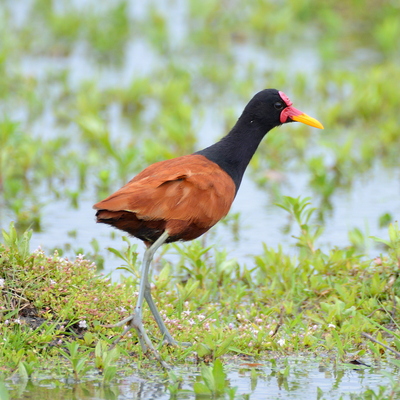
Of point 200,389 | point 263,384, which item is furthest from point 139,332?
point 263,384

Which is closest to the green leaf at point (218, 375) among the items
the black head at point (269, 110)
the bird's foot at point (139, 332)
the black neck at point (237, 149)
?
the bird's foot at point (139, 332)

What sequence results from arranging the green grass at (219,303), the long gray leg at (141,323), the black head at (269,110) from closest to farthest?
the long gray leg at (141,323) < the green grass at (219,303) < the black head at (269,110)

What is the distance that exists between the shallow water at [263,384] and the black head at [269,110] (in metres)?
1.71

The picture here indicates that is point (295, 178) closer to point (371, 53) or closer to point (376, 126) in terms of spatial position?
point (376, 126)

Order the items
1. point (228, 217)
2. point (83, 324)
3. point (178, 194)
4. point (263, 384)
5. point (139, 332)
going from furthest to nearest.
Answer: point (228, 217) < point (178, 194) < point (83, 324) < point (139, 332) < point (263, 384)

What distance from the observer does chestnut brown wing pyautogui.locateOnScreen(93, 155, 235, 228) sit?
452 centimetres

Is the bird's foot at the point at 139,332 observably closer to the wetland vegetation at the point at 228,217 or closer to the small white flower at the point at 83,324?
the wetland vegetation at the point at 228,217

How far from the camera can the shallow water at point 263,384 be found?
4.01 metres

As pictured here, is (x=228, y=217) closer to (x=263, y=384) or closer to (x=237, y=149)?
(x=237, y=149)

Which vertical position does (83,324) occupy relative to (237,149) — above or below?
below

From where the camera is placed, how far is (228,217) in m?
7.31

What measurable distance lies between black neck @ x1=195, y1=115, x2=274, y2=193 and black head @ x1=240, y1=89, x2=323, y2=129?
0.03m

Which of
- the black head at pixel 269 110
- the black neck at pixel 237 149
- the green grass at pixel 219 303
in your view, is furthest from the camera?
the black head at pixel 269 110

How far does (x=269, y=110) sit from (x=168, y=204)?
4.31 feet
